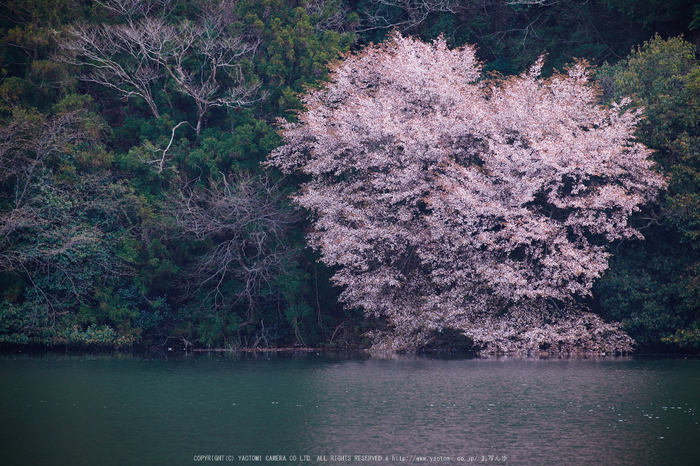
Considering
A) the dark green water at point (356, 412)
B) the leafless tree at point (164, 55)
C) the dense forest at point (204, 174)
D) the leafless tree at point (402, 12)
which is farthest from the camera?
the leafless tree at point (402, 12)

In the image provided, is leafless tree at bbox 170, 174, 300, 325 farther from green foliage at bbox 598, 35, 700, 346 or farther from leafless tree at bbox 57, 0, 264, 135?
green foliage at bbox 598, 35, 700, 346

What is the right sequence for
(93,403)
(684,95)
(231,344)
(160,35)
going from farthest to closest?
(160,35)
(231,344)
(684,95)
(93,403)

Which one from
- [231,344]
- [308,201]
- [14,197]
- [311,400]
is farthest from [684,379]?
[14,197]

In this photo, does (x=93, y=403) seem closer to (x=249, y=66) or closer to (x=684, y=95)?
(x=249, y=66)

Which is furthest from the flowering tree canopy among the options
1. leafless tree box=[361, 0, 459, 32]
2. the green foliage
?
leafless tree box=[361, 0, 459, 32]

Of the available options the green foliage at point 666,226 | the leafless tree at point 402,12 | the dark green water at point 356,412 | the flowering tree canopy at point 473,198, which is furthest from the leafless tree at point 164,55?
the green foliage at point 666,226

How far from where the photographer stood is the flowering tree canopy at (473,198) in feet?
66.5

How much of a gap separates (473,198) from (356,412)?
31.6 feet

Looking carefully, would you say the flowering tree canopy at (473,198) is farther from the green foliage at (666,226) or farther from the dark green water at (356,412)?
the dark green water at (356,412)

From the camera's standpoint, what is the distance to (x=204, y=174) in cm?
2634

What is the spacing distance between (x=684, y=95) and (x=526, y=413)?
516 inches

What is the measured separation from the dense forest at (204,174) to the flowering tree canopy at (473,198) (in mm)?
1102

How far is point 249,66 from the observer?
85.7 feet

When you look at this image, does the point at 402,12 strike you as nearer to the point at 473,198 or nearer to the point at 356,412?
the point at 473,198
